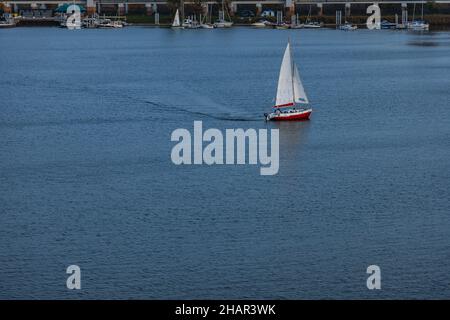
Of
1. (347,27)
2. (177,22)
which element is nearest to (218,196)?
(347,27)

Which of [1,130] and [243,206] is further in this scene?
[1,130]

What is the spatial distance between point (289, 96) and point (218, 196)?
18.0 metres

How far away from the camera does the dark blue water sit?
1165 inches

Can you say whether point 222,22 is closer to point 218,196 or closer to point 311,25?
point 311,25

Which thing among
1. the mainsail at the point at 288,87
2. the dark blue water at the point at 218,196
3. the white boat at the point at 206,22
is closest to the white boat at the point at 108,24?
the white boat at the point at 206,22

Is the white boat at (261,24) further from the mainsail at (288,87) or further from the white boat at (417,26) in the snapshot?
the mainsail at (288,87)

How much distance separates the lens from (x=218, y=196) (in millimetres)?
37125

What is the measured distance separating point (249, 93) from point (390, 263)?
34313mm

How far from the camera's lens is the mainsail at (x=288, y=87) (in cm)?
5416

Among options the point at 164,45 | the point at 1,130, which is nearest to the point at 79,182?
the point at 1,130

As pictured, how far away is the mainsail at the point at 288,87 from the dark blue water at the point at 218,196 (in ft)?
5.68

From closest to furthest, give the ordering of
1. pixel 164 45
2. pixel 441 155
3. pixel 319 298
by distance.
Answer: pixel 319 298 → pixel 441 155 → pixel 164 45
